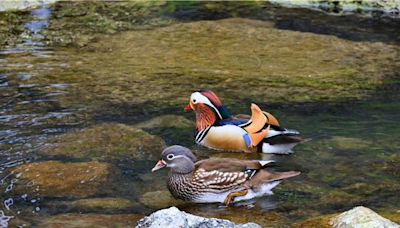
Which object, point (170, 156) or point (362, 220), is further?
point (170, 156)

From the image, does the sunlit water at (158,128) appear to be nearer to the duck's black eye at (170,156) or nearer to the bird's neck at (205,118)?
the bird's neck at (205,118)

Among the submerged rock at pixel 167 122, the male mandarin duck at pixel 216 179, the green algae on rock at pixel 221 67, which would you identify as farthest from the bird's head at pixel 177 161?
the green algae on rock at pixel 221 67

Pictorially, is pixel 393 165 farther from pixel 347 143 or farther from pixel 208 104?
pixel 208 104

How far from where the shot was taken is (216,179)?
19.9ft

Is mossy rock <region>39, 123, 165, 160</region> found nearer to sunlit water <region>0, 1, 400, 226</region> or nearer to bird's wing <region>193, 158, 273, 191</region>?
sunlit water <region>0, 1, 400, 226</region>

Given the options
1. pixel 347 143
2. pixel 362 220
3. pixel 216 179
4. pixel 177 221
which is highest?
pixel 177 221

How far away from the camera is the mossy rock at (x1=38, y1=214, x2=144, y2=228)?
546 cm

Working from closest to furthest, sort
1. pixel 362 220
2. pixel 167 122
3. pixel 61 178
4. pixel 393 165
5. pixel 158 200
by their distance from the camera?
pixel 362 220
pixel 158 200
pixel 61 178
pixel 393 165
pixel 167 122

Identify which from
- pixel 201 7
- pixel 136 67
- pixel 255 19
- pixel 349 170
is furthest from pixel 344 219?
pixel 201 7

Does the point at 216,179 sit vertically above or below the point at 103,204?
above

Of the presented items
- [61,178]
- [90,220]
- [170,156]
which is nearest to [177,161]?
[170,156]

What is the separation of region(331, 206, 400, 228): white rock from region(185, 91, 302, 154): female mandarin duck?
2.21 meters

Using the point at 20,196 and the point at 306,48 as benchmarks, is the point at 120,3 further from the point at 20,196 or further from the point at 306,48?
the point at 20,196

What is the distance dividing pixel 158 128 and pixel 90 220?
7.93 feet
